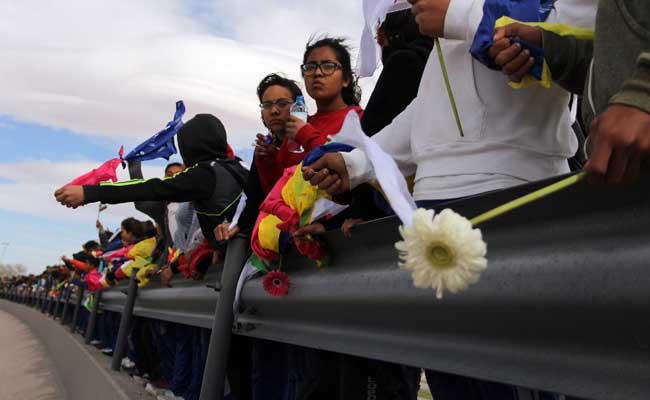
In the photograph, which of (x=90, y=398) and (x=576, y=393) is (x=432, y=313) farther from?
(x=90, y=398)

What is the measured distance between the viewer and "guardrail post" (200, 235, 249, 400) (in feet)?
10.4

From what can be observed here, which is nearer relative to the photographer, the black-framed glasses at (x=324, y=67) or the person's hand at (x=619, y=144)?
the person's hand at (x=619, y=144)

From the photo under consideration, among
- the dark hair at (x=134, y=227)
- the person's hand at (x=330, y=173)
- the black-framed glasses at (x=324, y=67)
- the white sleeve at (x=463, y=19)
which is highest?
the dark hair at (x=134, y=227)

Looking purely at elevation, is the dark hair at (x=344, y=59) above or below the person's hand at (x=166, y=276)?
above

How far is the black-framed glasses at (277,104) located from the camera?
12.5 feet

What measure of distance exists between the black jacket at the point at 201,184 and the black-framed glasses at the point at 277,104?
701 millimetres

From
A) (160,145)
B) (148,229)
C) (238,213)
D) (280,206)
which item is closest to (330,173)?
(280,206)

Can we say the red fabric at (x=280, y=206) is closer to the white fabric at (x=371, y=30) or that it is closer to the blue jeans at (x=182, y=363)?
the white fabric at (x=371, y=30)

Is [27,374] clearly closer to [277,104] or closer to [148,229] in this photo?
[277,104]

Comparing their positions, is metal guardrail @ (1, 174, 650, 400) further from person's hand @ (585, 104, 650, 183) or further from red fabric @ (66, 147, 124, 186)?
red fabric @ (66, 147, 124, 186)

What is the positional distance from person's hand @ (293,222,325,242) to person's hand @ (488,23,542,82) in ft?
3.12

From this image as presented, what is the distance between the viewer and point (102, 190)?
4.02 meters

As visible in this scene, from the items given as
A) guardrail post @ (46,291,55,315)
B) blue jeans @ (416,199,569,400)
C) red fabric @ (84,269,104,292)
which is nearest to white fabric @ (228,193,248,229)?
blue jeans @ (416,199,569,400)

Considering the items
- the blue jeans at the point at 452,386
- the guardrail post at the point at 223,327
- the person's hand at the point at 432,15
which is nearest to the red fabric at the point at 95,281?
the guardrail post at the point at 223,327
